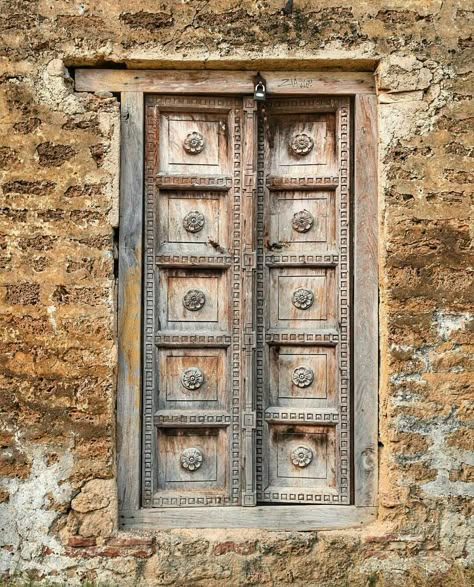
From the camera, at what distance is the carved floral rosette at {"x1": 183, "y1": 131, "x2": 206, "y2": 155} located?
12.7 ft

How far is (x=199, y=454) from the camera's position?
12.5 feet

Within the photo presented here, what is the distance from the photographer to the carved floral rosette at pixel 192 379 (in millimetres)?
3811

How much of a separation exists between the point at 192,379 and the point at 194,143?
3.85ft

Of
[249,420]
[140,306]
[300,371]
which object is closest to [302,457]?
[249,420]

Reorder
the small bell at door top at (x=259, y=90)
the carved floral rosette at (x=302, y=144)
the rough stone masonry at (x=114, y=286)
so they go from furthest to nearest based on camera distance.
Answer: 1. the carved floral rosette at (x=302, y=144)
2. the small bell at door top at (x=259, y=90)
3. the rough stone masonry at (x=114, y=286)

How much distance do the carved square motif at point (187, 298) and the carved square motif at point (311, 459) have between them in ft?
2.07

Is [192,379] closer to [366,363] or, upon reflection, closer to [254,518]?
[254,518]

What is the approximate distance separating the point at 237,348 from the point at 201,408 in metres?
0.35

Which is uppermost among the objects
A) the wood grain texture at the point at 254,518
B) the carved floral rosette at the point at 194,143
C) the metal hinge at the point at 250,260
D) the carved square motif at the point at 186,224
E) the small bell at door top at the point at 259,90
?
the small bell at door top at the point at 259,90

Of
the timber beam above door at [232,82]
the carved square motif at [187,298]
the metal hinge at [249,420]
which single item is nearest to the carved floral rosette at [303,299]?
the carved square motif at [187,298]

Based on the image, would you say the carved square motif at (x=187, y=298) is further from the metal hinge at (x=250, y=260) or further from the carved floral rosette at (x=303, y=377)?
the carved floral rosette at (x=303, y=377)

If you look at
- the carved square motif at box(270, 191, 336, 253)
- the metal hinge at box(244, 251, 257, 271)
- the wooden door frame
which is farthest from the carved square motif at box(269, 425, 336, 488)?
the carved square motif at box(270, 191, 336, 253)

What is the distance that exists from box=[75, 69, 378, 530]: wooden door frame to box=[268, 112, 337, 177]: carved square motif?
15 centimetres

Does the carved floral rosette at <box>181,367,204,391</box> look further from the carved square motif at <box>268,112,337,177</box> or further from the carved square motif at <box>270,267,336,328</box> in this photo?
the carved square motif at <box>268,112,337,177</box>
